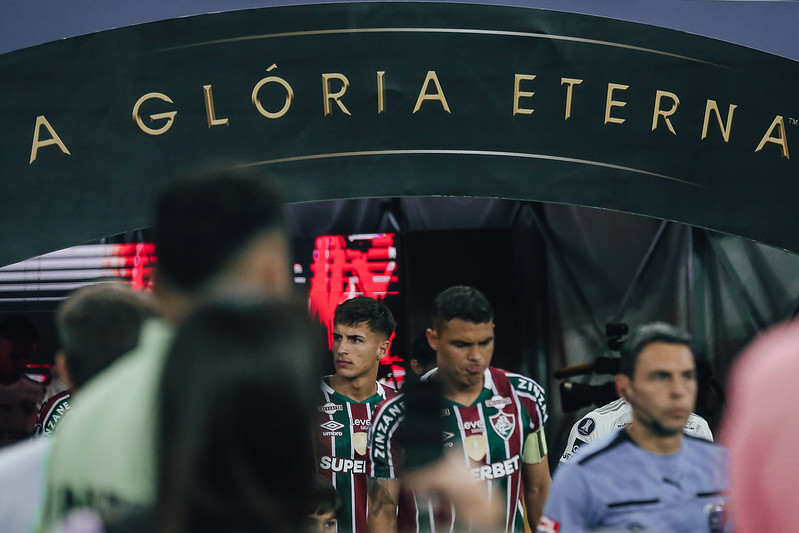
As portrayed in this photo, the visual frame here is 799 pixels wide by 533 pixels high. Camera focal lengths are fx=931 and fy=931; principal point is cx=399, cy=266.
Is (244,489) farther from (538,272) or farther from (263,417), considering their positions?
(538,272)

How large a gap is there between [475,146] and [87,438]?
3.98 m

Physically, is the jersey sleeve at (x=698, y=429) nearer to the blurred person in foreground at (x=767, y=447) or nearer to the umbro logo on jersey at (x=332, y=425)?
the umbro logo on jersey at (x=332, y=425)

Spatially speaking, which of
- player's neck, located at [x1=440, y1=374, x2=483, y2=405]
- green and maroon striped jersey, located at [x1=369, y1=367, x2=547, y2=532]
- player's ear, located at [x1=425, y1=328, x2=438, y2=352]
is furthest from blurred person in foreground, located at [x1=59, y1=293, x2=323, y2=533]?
player's neck, located at [x1=440, y1=374, x2=483, y2=405]

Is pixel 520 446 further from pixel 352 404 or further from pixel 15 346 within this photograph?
pixel 15 346

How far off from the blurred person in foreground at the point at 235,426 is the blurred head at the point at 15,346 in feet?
18.6

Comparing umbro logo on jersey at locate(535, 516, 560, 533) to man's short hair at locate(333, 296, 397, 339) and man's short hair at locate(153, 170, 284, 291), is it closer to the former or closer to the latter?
man's short hair at locate(153, 170, 284, 291)

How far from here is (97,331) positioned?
2215 mm

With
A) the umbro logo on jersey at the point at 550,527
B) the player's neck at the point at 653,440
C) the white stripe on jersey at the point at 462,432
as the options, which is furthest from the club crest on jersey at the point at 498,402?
the umbro logo on jersey at the point at 550,527

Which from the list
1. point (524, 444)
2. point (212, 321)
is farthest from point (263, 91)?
point (212, 321)

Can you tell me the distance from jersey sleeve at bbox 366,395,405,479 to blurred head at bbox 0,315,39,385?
Answer: 3.22 m

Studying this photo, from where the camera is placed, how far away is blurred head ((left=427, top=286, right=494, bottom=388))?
4.21 meters

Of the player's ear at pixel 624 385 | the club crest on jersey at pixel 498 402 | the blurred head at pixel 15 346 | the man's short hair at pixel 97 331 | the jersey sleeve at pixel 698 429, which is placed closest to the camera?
the man's short hair at pixel 97 331

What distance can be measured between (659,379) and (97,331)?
6.68 ft

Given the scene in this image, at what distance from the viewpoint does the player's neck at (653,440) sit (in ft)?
10.7
